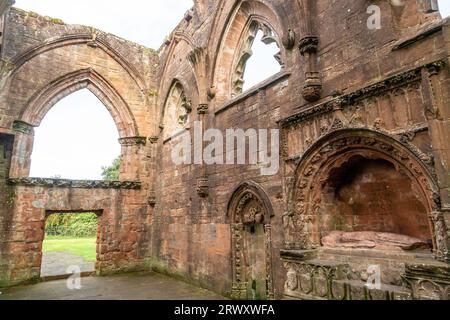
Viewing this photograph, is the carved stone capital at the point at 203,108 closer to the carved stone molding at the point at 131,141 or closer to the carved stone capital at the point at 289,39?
the carved stone capital at the point at 289,39

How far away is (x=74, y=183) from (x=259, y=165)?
6.22 metres

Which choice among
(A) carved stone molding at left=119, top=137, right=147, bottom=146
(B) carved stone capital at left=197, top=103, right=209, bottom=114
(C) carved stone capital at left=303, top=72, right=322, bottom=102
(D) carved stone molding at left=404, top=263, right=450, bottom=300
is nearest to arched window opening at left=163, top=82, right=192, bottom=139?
(A) carved stone molding at left=119, top=137, right=147, bottom=146

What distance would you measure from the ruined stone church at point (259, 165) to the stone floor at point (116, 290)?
431 millimetres

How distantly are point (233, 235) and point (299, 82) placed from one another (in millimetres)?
3174

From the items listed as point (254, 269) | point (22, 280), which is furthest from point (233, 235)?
point (22, 280)

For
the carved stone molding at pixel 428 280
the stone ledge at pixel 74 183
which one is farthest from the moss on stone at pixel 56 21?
the carved stone molding at pixel 428 280

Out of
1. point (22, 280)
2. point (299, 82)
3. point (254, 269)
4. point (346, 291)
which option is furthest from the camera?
point (22, 280)

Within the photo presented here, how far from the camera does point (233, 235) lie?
20.0 ft

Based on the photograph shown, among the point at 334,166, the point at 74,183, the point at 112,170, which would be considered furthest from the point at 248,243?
the point at 112,170

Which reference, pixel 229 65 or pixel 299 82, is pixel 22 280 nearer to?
pixel 229 65

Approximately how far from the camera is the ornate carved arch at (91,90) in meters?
8.77

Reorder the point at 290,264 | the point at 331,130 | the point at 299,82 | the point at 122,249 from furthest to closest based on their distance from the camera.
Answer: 1. the point at 122,249
2. the point at 299,82
3. the point at 290,264
4. the point at 331,130

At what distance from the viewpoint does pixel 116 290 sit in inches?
276

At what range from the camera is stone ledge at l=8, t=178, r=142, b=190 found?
8.23 metres
